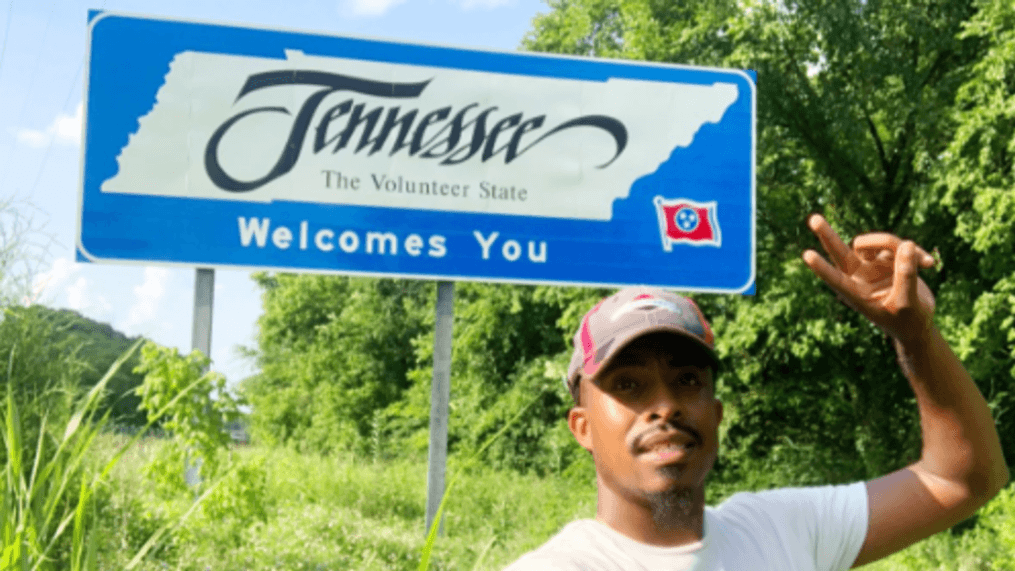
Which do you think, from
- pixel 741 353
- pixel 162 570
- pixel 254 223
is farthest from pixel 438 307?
pixel 741 353

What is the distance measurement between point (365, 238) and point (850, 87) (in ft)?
26.4

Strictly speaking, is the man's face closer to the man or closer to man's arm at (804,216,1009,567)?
the man

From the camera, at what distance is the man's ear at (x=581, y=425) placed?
159 cm

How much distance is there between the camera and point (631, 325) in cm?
154

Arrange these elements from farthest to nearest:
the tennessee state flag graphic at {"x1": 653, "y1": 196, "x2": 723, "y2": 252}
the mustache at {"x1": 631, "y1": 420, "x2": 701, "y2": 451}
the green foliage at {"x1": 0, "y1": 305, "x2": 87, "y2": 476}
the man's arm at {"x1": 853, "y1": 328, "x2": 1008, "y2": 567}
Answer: the tennessee state flag graphic at {"x1": 653, "y1": 196, "x2": 723, "y2": 252}, the green foliage at {"x1": 0, "y1": 305, "x2": 87, "y2": 476}, the man's arm at {"x1": 853, "y1": 328, "x2": 1008, "y2": 567}, the mustache at {"x1": 631, "y1": 420, "x2": 701, "y2": 451}

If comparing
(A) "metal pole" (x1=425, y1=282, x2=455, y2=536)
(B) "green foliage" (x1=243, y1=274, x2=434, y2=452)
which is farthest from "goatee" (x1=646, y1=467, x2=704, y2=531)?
(B) "green foliage" (x1=243, y1=274, x2=434, y2=452)

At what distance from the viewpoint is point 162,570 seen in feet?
23.5

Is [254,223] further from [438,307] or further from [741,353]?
[741,353]

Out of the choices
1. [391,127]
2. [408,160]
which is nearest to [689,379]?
[408,160]

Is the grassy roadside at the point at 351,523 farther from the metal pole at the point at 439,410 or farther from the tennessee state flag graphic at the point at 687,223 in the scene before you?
the tennessee state flag graphic at the point at 687,223

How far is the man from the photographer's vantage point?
1.49 m

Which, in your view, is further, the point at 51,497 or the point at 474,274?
the point at 474,274

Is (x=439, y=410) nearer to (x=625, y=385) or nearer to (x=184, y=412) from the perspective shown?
(x=184, y=412)

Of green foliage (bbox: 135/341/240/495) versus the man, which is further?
green foliage (bbox: 135/341/240/495)
